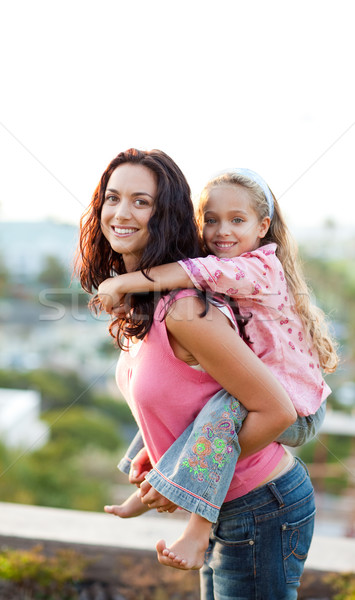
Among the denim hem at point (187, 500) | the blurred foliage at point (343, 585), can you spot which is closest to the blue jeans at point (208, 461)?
the denim hem at point (187, 500)

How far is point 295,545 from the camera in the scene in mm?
1283

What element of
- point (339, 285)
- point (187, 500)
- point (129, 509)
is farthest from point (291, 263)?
point (339, 285)

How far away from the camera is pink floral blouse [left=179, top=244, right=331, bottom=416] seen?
1239mm

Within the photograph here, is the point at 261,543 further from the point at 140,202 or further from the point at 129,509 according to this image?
the point at 140,202

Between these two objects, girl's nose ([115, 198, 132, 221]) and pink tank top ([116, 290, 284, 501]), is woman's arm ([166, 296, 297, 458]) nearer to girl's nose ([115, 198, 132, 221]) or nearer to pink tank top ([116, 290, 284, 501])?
pink tank top ([116, 290, 284, 501])

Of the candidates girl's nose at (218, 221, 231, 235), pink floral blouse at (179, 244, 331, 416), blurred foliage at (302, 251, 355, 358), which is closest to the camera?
pink floral blouse at (179, 244, 331, 416)

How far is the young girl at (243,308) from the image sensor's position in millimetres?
1176

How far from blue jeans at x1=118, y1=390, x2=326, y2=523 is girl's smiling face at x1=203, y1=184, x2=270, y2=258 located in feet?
1.32

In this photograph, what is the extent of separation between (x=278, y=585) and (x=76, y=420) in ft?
83.4

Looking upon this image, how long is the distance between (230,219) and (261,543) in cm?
78

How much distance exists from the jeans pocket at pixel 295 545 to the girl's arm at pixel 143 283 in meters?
0.61

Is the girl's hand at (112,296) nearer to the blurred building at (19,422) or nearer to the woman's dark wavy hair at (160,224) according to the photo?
the woman's dark wavy hair at (160,224)

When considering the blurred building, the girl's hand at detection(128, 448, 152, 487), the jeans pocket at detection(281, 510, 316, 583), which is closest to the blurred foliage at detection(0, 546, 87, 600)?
the girl's hand at detection(128, 448, 152, 487)

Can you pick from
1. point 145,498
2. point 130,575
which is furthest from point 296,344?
point 130,575
